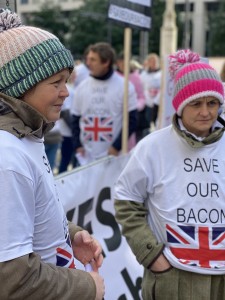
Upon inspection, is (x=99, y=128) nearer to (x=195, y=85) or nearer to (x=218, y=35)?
(x=195, y=85)

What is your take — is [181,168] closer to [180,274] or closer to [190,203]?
[190,203]

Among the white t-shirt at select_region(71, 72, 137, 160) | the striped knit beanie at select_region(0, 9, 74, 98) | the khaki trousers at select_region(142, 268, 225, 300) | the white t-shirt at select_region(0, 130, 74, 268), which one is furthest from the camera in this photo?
the white t-shirt at select_region(71, 72, 137, 160)

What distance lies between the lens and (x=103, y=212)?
11.0 ft

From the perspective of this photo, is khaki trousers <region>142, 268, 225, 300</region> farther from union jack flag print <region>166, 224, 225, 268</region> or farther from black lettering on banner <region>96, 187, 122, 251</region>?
black lettering on banner <region>96, 187, 122, 251</region>

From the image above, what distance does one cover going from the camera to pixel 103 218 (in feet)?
11.0

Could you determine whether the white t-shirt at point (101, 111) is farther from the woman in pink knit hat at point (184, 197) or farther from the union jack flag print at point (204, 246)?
the union jack flag print at point (204, 246)

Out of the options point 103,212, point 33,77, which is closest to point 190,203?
point 33,77

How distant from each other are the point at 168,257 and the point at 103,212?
4.05ft

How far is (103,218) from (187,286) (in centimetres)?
127

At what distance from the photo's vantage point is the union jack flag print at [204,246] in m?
2.13

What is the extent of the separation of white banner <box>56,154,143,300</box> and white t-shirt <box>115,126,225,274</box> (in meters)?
0.87

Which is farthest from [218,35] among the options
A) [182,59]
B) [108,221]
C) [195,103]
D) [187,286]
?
[187,286]

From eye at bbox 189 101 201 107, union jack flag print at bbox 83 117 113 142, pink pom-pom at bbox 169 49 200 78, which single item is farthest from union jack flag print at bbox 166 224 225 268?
union jack flag print at bbox 83 117 113 142

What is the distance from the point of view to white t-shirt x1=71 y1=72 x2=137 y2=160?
488cm
